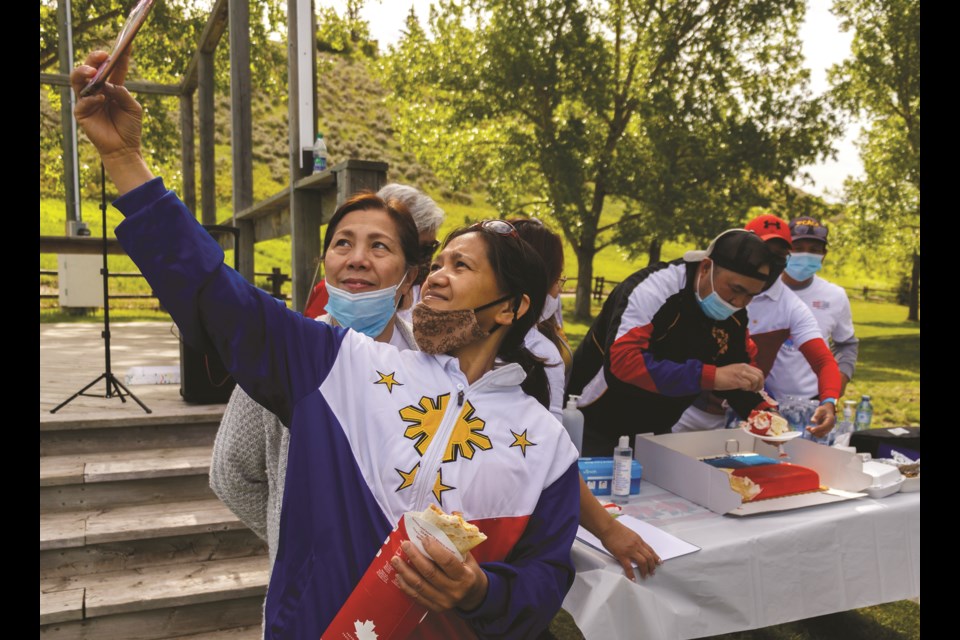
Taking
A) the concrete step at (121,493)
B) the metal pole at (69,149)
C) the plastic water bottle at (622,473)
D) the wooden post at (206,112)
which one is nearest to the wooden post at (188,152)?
the metal pole at (69,149)

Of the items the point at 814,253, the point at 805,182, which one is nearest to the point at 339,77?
the point at 805,182

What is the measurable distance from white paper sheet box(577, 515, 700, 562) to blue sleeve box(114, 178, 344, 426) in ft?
4.26

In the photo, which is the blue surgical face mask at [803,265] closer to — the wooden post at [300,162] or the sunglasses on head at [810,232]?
the sunglasses on head at [810,232]

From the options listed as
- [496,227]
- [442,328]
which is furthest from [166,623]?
[496,227]

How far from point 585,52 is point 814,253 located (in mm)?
14495

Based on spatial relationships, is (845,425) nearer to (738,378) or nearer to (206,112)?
(738,378)

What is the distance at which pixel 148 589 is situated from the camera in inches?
142

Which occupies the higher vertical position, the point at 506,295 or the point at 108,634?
the point at 506,295

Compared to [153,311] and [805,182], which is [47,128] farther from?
[805,182]

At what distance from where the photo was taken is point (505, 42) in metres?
17.7

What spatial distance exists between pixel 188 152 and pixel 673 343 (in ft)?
36.6

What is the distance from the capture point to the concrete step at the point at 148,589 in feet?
11.2

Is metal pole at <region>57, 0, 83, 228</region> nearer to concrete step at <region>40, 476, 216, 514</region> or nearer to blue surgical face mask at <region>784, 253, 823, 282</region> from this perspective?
concrete step at <region>40, 476, 216, 514</region>

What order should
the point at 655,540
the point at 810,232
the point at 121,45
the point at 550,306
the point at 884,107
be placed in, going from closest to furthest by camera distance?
the point at 121,45 → the point at 655,540 → the point at 550,306 → the point at 810,232 → the point at 884,107
